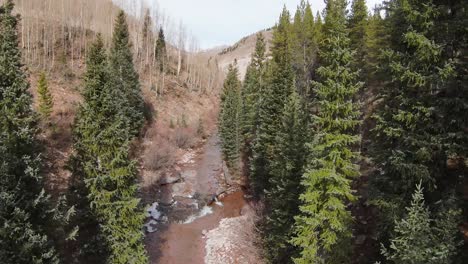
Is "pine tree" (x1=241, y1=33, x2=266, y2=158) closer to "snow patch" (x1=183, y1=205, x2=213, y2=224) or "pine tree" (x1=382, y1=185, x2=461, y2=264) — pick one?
"snow patch" (x1=183, y1=205, x2=213, y2=224)

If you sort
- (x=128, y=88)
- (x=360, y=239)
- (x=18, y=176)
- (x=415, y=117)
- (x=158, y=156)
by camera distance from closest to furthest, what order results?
(x=18, y=176)
(x=415, y=117)
(x=360, y=239)
(x=158, y=156)
(x=128, y=88)

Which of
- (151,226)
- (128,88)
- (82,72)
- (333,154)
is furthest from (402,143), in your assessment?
(82,72)

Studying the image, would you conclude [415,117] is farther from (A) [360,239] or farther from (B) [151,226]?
(B) [151,226]

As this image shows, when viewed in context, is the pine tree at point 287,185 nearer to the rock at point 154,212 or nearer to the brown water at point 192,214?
the brown water at point 192,214

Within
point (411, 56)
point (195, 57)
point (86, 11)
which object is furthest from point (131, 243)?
point (195, 57)

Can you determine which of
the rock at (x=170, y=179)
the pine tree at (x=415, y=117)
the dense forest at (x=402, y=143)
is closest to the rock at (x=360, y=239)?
the dense forest at (x=402, y=143)

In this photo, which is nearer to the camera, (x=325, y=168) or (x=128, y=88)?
(x=325, y=168)
